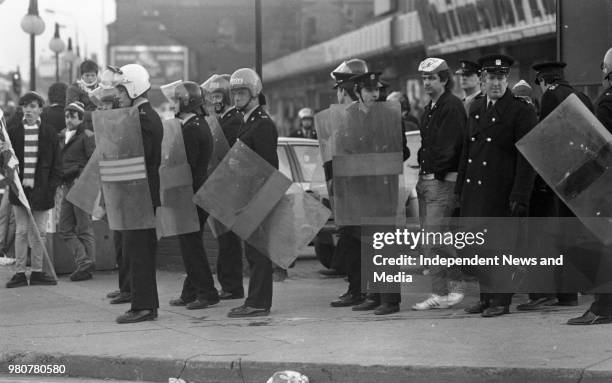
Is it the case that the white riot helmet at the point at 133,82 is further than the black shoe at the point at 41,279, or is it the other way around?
the black shoe at the point at 41,279

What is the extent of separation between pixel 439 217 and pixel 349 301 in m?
1.18

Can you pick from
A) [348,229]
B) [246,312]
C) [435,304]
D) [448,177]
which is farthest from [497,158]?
[246,312]

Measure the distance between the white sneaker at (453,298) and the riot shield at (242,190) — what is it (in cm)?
158

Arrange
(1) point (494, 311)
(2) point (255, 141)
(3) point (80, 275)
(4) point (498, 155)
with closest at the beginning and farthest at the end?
(4) point (498, 155), (1) point (494, 311), (2) point (255, 141), (3) point (80, 275)

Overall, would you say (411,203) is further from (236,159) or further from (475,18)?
(475,18)

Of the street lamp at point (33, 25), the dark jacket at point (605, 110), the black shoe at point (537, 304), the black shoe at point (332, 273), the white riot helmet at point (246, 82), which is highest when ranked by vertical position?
the street lamp at point (33, 25)

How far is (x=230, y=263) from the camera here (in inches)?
411

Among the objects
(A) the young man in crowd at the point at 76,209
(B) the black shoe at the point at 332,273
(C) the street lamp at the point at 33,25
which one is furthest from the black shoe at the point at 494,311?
(C) the street lamp at the point at 33,25

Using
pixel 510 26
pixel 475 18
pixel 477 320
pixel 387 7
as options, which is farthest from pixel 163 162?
pixel 387 7

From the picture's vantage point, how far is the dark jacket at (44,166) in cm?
1165

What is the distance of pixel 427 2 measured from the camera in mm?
26828

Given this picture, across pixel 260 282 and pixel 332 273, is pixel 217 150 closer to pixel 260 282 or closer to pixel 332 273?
pixel 260 282

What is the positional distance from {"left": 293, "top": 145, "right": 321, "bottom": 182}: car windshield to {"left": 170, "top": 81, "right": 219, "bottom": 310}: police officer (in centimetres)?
343

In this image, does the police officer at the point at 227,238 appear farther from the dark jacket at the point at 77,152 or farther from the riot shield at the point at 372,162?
the dark jacket at the point at 77,152
